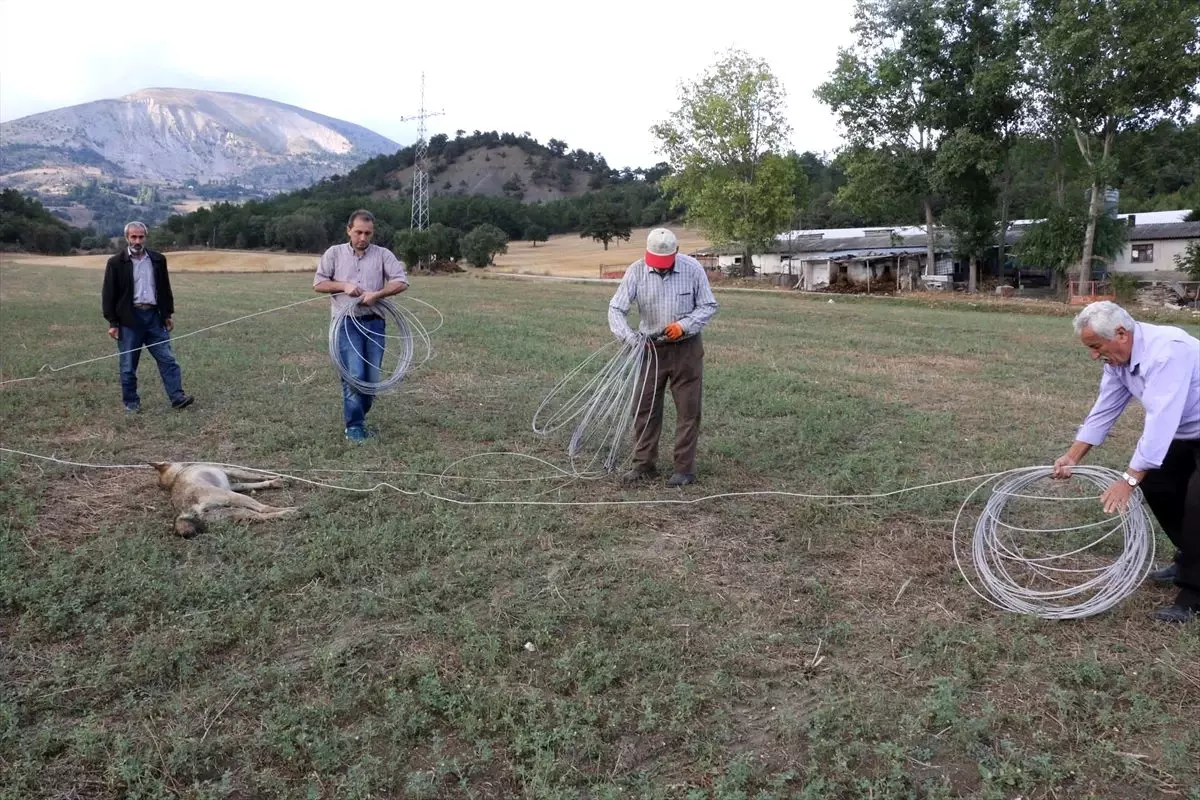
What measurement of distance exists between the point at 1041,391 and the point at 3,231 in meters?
85.1

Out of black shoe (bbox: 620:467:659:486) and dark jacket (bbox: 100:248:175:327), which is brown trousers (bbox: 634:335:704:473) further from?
dark jacket (bbox: 100:248:175:327)

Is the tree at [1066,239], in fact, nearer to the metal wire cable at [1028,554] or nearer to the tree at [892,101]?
the tree at [892,101]

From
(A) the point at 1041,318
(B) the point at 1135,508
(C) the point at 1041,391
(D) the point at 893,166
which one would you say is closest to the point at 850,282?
(D) the point at 893,166

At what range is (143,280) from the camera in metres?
8.35

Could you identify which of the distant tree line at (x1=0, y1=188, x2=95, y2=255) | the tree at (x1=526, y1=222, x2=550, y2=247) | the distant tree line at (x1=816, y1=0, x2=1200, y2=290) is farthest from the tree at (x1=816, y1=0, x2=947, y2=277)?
the distant tree line at (x1=0, y1=188, x2=95, y2=255)

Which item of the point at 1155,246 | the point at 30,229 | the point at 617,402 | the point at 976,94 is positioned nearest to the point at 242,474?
the point at 617,402

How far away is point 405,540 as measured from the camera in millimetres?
5203

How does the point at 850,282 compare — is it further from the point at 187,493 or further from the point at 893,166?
the point at 187,493

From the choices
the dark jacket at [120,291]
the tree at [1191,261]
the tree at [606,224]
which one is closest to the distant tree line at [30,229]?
the tree at [606,224]

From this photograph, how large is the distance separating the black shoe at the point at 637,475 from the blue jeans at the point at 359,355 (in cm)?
245

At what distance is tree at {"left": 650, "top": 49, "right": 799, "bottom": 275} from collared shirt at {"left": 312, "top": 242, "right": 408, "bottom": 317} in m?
42.0

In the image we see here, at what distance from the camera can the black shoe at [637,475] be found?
6633 millimetres

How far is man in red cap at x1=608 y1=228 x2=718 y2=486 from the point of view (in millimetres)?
6324

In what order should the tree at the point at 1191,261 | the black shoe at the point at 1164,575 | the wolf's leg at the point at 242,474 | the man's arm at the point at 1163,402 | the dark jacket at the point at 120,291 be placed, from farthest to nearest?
the tree at the point at 1191,261 → the dark jacket at the point at 120,291 → the wolf's leg at the point at 242,474 → the black shoe at the point at 1164,575 → the man's arm at the point at 1163,402
